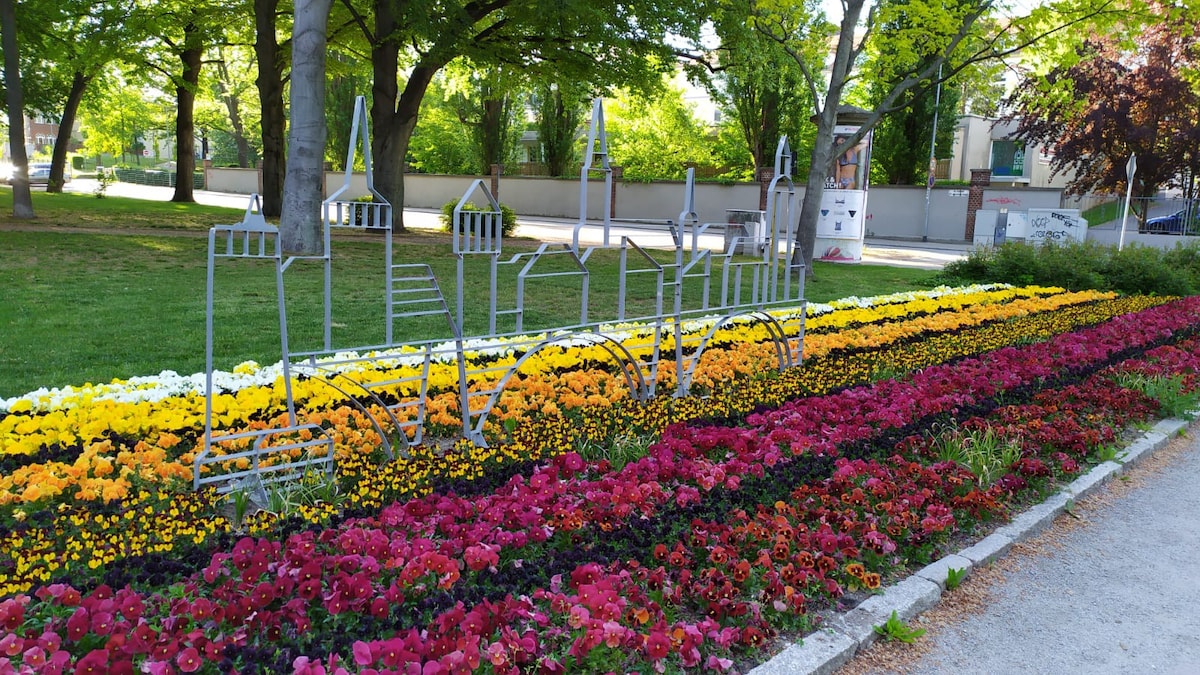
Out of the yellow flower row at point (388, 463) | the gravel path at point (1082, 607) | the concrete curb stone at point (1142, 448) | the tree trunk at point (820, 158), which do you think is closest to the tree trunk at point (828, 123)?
the tree trunk at point (820, 158)

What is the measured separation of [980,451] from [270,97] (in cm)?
2103

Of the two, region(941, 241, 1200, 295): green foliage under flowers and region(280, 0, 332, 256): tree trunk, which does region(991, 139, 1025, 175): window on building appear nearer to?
region(941, 241, 1200, 295): green foliage under flowers

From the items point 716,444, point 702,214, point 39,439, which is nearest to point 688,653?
point 716,444

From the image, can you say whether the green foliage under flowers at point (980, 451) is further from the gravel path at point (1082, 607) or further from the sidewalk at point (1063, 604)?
the gravel path at point (1082, 607)

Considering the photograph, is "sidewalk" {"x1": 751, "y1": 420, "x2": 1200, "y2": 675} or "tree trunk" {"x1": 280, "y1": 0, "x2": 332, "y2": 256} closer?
"sidewalk" {"x1": 751, "y1": 420, "x2": 1200, "y2": 675}

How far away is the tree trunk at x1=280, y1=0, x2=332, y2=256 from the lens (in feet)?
42.9

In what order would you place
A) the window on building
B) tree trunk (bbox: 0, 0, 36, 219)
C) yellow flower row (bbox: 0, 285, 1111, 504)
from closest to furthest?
1. yellow flower row (bbox: 0, 285, 1111, 504)
2. tree trunk (bbox: 0, 0, 36, 219)
3. the window on building

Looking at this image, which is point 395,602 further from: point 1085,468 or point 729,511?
point 1085,468

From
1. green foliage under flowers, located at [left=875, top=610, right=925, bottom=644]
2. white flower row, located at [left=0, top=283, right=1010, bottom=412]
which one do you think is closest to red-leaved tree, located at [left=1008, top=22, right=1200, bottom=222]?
white flower row, located at [left=0, top=283, right=1010, bottom=412]

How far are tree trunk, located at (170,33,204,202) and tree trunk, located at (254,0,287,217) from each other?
4331 millimetres

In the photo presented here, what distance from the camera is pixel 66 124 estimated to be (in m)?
30.3

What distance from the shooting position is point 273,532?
12.4 ft

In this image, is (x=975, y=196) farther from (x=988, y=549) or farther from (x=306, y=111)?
(x=988, y=549)

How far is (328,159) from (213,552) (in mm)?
43243
